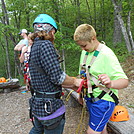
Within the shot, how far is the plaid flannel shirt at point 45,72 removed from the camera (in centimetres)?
143

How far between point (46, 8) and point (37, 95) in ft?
20.4

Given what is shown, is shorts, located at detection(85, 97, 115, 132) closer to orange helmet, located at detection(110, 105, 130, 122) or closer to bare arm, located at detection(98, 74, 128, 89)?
bare arm, located at detection(98, 74, 128, 89)

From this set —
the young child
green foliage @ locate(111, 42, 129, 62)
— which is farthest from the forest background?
the young child

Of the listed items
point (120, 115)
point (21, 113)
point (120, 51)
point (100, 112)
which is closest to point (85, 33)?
point (100, 112)

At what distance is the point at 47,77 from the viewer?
1509 mm

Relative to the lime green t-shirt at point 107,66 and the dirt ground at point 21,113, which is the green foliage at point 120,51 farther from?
the lime green t-shirt at point 107,66

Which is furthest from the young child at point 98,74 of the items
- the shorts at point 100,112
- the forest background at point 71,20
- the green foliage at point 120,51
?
the green foliage at point 120,51

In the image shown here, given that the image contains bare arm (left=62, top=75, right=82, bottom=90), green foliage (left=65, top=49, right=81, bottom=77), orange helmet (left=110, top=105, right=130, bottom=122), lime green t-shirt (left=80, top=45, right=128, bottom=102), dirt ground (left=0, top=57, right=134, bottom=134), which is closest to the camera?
bare arm (left=62, top=75, right=82, bottom=90)

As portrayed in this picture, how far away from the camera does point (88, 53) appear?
2.04 metres

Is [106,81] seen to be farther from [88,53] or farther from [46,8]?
[46,8]

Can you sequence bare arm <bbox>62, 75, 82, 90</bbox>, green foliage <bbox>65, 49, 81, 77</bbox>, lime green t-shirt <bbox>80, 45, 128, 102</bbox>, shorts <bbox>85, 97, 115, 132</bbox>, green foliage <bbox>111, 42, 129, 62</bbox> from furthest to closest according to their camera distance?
green foliage <bbox>65, 49, 81, 77</bbox>, green foliage <bbox>111, 42, 129, 62</bbox>, shorts <bbox>85, 97, 115, 132</bbox>, lime green t-shirt <bbox>80, 45, 128, 102</bbox>, bare arm <bbox>62, 75, 82, 90</bbox>

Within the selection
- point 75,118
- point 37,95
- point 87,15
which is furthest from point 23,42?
point 87,15

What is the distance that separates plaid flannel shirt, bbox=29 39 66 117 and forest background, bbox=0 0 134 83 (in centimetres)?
491

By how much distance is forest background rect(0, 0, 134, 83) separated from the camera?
7.09 metres
